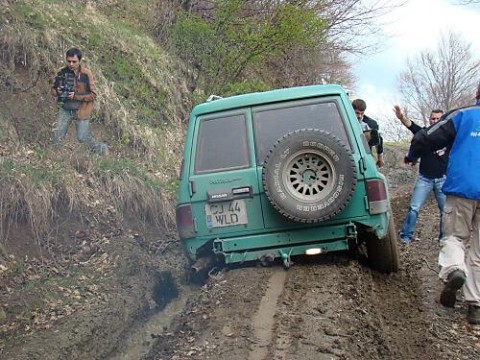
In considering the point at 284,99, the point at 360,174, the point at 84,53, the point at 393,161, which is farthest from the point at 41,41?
the point at 393,161

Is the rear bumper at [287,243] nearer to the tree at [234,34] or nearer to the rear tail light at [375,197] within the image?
the rear tail light at [375,197]

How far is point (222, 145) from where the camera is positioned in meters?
6.00

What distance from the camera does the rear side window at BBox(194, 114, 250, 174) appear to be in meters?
5.91

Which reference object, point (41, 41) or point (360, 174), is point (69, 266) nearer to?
point (360, 174)

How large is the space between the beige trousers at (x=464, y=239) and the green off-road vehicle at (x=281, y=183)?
726 millimetres

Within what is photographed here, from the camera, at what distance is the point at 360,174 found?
5.63m

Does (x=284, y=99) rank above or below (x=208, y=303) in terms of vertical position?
above

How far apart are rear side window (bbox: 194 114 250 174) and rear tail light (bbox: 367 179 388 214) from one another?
3.73 feet

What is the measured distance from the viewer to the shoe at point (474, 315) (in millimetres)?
4902

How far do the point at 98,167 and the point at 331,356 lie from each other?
→ 5.75 m

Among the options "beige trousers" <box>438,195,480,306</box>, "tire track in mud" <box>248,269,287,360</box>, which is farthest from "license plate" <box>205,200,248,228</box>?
"beige trousers" <box>438,195,480,306</box>

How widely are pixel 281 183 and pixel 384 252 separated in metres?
1.37

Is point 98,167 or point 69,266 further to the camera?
point 98,167

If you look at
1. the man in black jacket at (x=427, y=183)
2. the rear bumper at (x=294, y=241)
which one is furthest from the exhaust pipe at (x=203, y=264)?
the man in black jacket at (x=427, y=183)
